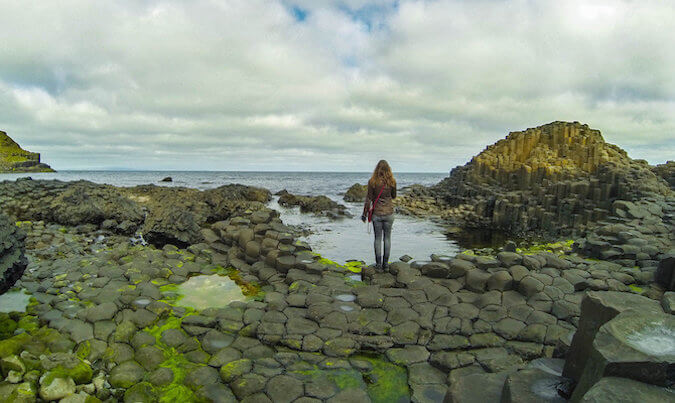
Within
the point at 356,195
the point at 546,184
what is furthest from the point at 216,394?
the point at 356,195

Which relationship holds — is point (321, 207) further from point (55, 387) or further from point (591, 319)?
point (591, 319)

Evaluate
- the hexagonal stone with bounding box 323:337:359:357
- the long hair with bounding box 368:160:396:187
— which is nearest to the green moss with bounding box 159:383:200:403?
the hexagonal stone with bounding box 323:337:359:357

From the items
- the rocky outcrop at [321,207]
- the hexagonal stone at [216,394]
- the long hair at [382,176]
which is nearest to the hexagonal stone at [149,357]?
the hexagonal stone at [216,394]

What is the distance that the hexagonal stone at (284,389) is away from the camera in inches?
163

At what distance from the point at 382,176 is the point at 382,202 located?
586mm

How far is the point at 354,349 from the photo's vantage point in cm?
532

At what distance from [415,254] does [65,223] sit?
597 inches

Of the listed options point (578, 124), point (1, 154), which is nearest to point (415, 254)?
point (578, 124)

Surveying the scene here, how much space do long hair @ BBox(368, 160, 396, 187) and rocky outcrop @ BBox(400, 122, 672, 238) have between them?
43.5ft

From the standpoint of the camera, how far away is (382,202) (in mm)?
8289

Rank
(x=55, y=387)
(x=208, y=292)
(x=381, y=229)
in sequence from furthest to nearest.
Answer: (x=381, y=229), (x=208, y=292), (x=55, y=387)

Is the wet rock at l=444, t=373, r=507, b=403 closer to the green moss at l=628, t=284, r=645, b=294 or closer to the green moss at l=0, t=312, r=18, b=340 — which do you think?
the green moss at l=628, t=284, r=645, b=294

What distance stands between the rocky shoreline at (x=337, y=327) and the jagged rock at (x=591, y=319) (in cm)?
2

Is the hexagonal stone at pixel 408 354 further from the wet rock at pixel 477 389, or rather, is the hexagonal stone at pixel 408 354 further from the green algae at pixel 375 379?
the wet rock at pixel 477 389
